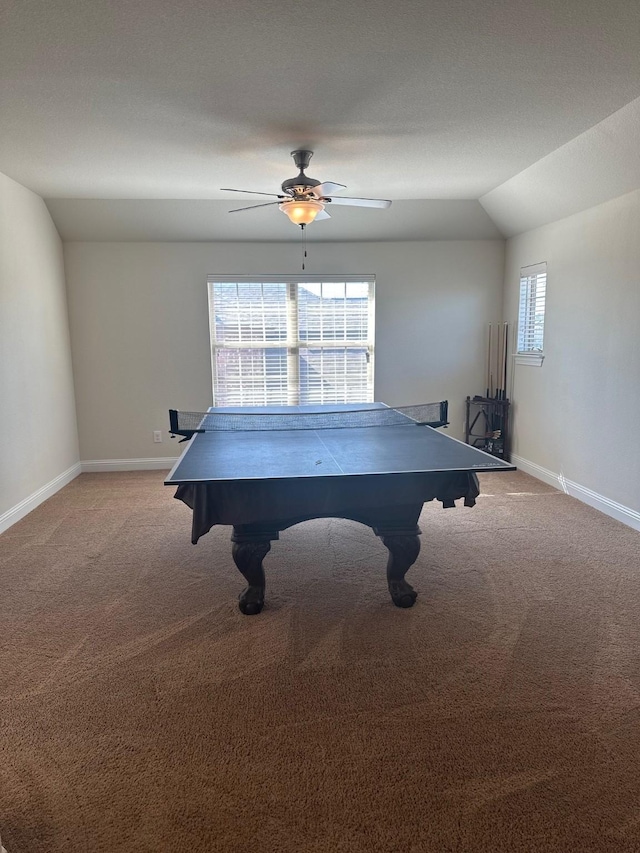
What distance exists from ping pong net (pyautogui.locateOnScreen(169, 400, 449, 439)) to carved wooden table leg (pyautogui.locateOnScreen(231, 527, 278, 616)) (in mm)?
861

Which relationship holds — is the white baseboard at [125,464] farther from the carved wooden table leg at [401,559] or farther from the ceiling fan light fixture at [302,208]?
the carved wooden table leg at [401,559]

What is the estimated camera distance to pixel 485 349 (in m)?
5.51

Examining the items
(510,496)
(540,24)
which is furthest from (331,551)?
(540,24)

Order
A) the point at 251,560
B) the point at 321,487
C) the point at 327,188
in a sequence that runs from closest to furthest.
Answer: the point at 321,487 → the point at 251,560 → the point at 327,188

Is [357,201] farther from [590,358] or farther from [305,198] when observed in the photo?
[590,358]

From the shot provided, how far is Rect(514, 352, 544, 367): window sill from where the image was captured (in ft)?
15.5

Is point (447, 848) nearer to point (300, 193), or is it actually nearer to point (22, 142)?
point (300, 193)

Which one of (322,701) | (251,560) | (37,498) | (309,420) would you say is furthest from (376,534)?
(37,498)

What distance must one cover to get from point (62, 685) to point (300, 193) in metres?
2.73

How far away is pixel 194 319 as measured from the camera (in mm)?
5195

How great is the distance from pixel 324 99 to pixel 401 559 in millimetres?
2335

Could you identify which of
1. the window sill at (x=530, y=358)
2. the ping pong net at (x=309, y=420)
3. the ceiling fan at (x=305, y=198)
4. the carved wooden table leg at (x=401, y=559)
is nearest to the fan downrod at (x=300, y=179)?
the ceiling fan at (x=305, y=198)

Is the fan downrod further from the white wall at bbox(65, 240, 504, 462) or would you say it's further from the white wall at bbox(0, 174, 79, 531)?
the white wall at bbox(0, 174, 79, 531)

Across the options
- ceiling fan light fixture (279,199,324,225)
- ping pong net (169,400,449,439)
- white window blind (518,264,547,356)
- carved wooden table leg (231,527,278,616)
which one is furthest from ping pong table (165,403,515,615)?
white window blind (518,264,547,356)
